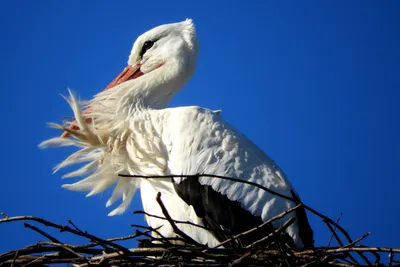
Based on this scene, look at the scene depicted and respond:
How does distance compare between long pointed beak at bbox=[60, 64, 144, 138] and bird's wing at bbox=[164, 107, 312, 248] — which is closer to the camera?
bird's wing at bbox=[164, 107, 312, 248]

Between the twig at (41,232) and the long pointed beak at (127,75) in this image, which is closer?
the twig at (41,232)

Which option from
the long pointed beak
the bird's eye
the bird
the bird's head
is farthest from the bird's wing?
the bird's eye

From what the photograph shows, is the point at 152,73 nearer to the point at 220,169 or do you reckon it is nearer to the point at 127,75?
the point at 127,75

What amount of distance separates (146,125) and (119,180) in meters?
0.45

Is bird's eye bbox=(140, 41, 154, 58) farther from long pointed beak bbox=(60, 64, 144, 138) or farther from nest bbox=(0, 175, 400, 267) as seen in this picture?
nest bbox=(0, 175, 400, 267)

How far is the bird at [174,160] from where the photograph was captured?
15.6ft

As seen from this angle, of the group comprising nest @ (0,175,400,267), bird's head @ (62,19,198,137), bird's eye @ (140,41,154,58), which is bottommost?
nest @ (0,175,400,267)

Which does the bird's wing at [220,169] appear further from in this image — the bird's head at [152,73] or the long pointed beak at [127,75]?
the long pointed beak at [127,75]

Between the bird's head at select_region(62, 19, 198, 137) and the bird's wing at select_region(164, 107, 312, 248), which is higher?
the bird's head at select_region(62, 19, 198, 137)

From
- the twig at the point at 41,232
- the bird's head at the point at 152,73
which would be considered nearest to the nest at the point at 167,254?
the twig at the point at 41,232

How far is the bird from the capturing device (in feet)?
15.6

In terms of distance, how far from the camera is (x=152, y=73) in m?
5.71

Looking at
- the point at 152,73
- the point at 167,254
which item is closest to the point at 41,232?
the point at 167,254

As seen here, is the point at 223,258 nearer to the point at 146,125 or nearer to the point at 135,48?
the point at 146,125
